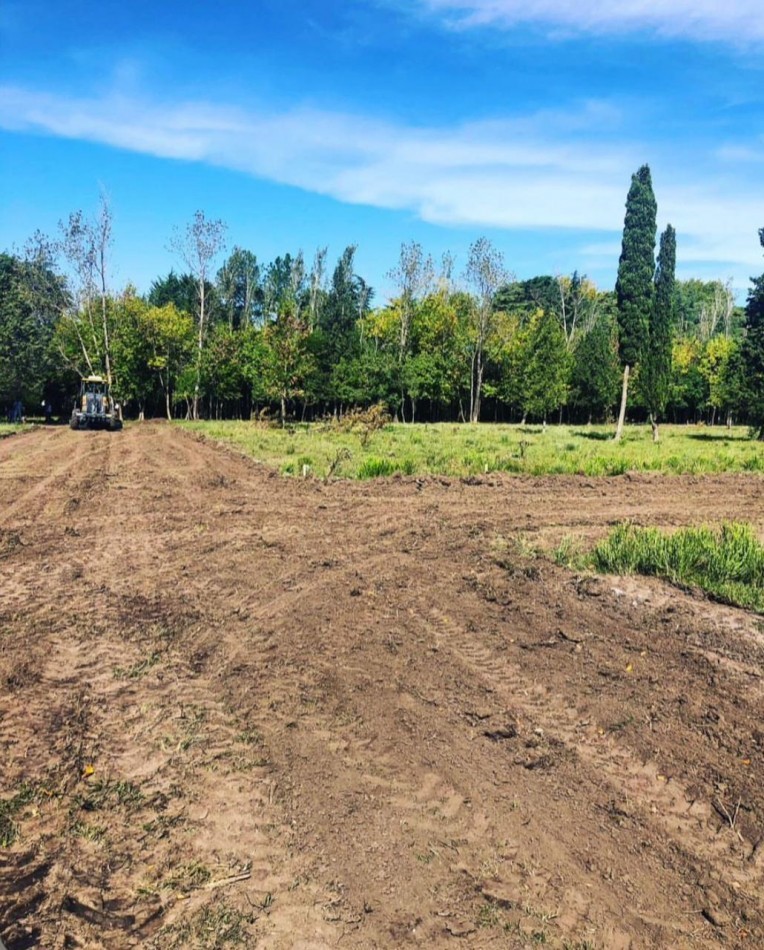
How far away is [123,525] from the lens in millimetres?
10859

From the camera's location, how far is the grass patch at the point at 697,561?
294 inches

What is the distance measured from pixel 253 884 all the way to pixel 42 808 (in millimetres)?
1397

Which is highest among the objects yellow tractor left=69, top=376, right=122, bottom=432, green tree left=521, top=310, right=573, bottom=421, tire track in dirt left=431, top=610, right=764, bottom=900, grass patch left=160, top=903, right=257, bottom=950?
green tree left=521, top=310, right=573, bottom=421

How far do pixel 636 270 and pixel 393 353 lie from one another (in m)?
23.5

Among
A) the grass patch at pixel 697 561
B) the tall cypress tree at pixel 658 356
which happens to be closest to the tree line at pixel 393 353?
the tall cypress tree at pixel 658 356

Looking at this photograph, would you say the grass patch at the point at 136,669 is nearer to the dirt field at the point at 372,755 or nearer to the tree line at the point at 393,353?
the dirt field at the point at 372,755

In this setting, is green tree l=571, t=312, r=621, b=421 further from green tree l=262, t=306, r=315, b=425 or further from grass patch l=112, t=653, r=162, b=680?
grass patch l=112, t=653, r=162, b=680

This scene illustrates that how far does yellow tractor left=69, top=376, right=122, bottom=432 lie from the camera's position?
108ft

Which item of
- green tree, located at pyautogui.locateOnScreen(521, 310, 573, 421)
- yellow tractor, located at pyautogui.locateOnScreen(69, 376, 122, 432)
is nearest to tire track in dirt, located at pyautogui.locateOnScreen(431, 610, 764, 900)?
yellow tractor, located at pyautogui.locateOnScreen(69, 376, 122, 432)

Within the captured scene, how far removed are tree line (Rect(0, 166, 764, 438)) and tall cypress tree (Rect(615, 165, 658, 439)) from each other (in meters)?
0.07

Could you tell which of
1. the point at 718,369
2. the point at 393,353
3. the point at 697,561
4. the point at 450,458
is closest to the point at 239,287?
the point at 393,353

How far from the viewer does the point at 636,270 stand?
3675 centimetres

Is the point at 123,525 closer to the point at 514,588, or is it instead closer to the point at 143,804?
the point at 514,588

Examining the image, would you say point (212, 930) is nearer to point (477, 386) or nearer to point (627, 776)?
point (627, 776)
